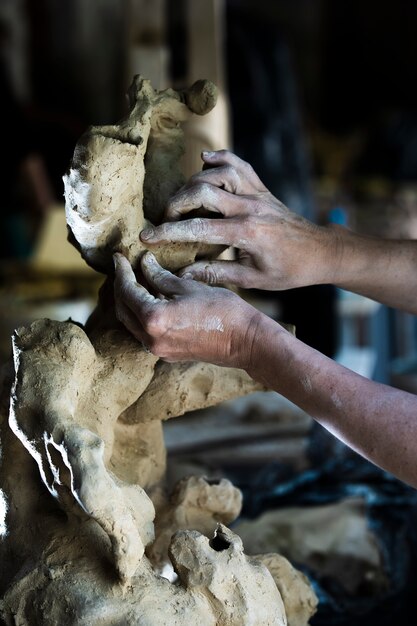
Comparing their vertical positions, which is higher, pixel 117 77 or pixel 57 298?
pixel 117 77

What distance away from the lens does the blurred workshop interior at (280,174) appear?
96.1 inches

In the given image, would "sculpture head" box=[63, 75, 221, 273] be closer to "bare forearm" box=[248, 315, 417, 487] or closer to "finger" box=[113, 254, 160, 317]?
"finger" box=[113, 254, 160, 317]

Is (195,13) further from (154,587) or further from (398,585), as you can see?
(154,587)

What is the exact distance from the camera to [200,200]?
166 centimetres

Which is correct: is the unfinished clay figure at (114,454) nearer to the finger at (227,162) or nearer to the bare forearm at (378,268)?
the finger at (227,162)

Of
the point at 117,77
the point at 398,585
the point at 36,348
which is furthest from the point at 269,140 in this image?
the point at 36,348

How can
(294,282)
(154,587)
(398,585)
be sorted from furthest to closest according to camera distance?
(398,585) → (294,282) → (154,587)

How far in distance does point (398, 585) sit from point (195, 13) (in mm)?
3274

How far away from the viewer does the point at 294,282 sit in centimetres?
183

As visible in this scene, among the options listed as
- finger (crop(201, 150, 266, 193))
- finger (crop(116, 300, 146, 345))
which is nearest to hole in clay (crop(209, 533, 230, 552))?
finger (crop(116, 300, 146, 345))

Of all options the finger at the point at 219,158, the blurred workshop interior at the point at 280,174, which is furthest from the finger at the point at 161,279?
the blurred workshop interior at the point at 280,174

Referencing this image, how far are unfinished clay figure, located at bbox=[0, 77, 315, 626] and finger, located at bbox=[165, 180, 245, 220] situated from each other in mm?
70

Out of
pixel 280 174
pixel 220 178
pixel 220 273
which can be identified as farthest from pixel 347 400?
pixel 280 174

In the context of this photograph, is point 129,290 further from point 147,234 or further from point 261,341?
point 261,341
